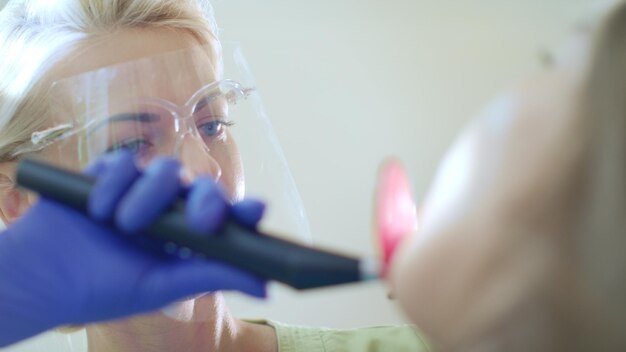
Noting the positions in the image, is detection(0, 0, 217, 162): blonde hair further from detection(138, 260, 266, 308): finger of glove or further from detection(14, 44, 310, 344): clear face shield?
detection(138, 260, 266, 308): finger of glove

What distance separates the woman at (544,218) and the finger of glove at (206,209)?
0.67ft

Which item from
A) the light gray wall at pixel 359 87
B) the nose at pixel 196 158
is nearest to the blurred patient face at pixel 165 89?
the nose at pixel 196 158

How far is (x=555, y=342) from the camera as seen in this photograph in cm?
40

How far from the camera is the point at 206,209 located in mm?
539

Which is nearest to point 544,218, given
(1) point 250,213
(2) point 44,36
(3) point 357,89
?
(1) point 250,213

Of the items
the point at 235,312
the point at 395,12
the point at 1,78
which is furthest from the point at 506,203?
the point at 395,12

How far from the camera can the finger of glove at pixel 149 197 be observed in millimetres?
566

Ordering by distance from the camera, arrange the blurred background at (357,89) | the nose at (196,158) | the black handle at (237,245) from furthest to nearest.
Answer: the blurred background at (357,89) < the nose at (196,158) < the black handle at (237,245)

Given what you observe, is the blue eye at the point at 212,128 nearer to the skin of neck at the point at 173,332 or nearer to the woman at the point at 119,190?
the woman at the point at 119,190

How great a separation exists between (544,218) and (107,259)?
455 mm

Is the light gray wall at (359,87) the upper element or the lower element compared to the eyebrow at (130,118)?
upper

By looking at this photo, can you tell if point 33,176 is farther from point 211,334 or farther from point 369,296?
point 369,296

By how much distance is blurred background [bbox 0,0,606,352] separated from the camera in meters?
0.89

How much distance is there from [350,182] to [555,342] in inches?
21.6
